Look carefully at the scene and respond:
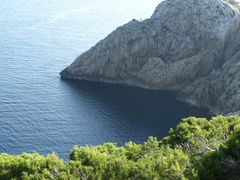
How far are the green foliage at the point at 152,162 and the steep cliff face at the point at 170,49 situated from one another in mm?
108439

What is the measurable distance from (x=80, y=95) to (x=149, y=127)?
31088 mm

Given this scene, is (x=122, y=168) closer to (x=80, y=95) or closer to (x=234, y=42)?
(x=80, y=95)

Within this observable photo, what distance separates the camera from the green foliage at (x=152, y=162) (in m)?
36.7

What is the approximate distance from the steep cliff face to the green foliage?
108 metres

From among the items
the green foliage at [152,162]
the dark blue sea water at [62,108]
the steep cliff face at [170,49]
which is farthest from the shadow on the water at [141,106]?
the green foliage at [152,162]

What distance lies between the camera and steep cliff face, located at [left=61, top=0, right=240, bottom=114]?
514ft

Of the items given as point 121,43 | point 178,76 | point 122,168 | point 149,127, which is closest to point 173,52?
point 178,76

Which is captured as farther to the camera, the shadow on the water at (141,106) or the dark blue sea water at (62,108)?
the shadow on the water at (141,106)

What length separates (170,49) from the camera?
521ft

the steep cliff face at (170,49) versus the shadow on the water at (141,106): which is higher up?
the steep cliff face at (170,49)

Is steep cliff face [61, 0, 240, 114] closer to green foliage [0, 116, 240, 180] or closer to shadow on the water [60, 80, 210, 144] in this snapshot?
shadow on the water [60, 80, 210, 144]

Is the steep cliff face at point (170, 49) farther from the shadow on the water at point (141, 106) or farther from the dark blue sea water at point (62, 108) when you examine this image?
the dark blue sea water at point (62, 108)

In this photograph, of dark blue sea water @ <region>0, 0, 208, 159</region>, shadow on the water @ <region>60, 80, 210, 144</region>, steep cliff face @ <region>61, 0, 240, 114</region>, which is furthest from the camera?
steep cliff face @ <region>61, 0, 240, 114</region>

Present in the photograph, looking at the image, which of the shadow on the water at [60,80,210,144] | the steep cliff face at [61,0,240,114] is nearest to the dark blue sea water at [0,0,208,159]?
the shadow on the water at [60,80,210,144]
